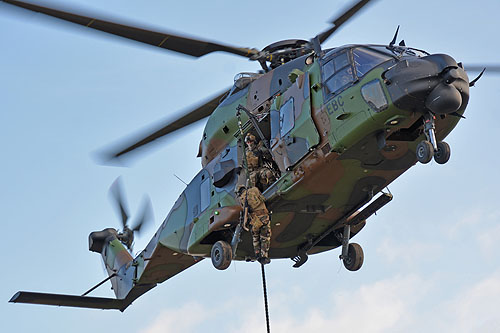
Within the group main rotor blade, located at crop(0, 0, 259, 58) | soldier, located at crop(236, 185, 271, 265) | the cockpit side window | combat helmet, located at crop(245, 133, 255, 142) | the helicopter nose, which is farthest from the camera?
combat helmet, located at crop(245, 133, 255, 142)

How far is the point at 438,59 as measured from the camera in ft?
40.4

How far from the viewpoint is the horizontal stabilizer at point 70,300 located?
17031mm

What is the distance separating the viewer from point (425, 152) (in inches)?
478

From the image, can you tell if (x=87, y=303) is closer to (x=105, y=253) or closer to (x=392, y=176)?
(x=105, y=253)

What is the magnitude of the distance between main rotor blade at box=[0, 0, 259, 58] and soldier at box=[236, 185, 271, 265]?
283 cm

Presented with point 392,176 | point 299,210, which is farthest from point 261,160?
point 392,176

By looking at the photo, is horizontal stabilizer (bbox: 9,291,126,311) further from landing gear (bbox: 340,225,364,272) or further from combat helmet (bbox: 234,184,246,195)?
landing gear (bbox: 340,225,364,272)

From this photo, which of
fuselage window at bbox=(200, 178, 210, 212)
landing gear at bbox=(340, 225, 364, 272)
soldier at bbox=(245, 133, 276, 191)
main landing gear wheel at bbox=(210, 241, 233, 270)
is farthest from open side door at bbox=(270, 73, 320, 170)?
landing gear at bbox=(340, 225, 364, 272)

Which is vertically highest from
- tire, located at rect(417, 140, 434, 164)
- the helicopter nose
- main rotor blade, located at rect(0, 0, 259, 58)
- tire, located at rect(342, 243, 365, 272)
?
main rotor blade, located at rect(0, 0, 259, 58)

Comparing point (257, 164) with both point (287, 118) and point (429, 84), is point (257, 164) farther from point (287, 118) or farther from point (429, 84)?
point (429, 84)

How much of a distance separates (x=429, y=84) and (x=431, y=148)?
0.97 m

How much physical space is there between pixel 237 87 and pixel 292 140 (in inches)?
104

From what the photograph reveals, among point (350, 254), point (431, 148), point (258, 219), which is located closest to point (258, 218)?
point (258, 219)

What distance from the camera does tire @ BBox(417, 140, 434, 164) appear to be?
39.7 feet
